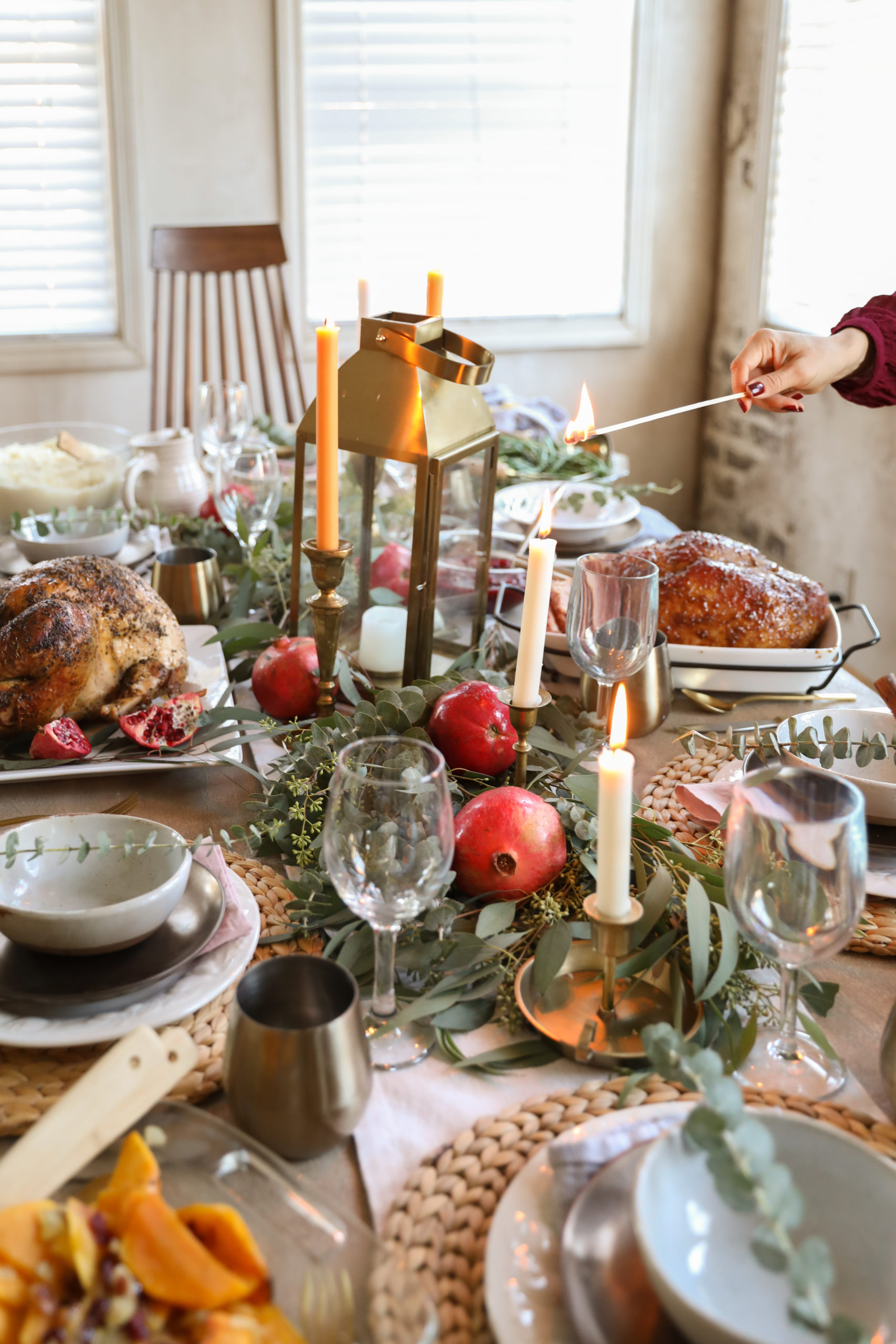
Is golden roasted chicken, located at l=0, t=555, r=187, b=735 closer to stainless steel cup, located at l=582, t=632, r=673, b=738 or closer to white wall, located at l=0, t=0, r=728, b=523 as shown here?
stainless steel cup, located at l=582, t=632, r=673, b=738

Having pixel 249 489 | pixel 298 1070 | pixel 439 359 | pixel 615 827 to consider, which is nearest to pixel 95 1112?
pixel 298 1070

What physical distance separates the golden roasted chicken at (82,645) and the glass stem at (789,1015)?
718 millimetres

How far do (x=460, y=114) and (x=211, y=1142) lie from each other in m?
3.62

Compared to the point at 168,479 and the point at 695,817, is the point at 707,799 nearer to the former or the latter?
the point at 695,817

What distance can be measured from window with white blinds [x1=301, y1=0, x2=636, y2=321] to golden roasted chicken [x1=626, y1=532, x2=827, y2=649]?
2.58 m

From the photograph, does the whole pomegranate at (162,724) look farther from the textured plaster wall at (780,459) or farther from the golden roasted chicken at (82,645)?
the textured plaster wall at (780,459)

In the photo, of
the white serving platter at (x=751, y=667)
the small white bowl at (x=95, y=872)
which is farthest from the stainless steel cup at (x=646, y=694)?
the small white bowl at (x=95, y=872)

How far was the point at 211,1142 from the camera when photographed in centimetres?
60

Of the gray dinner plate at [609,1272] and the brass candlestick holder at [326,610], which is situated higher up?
the brass candlestick holder at [326,610]

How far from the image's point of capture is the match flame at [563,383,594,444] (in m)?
1.03

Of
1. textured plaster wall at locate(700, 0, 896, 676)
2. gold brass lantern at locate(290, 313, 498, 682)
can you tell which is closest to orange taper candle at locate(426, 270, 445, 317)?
gold brass lantern at locate(290, 313, 498, 682)

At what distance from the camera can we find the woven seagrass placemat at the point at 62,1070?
0.69 metres

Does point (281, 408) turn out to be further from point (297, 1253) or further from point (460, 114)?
point (297, 1253)

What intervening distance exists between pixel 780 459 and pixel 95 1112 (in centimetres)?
330
